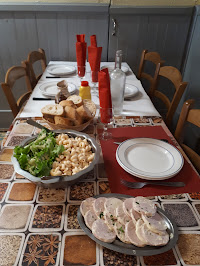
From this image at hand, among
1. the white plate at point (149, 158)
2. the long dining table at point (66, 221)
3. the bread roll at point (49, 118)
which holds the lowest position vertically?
the long dining table at point (66, 221)

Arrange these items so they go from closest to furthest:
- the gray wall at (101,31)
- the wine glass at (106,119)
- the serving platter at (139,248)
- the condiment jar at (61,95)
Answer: the serving platter at (139,248), the wine glass at (106,119), the condiment jar at (61,95), the gray wall at (101,31)

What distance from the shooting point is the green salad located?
2.54 ft

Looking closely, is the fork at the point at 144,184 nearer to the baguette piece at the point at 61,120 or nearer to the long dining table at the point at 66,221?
the long dining table at the point at 66,221

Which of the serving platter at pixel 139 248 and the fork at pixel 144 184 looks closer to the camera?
the serving platter at pixel 139 248

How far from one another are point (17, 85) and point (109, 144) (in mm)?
1950

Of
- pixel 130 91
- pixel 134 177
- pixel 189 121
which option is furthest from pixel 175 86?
pixel 134 177

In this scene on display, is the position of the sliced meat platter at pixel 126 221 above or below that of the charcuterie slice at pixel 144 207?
below

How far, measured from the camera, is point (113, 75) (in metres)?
1.34

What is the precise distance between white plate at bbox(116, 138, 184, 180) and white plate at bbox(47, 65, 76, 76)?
1.07 m

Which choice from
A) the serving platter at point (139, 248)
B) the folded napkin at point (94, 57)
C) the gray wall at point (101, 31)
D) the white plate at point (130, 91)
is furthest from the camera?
the gray wall at point (101, 31)

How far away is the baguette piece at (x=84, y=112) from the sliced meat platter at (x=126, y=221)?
504 mm

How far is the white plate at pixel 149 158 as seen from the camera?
0.87 m

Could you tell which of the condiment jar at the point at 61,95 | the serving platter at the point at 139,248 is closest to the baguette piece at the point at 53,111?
the condiment jar at the point at 61,95

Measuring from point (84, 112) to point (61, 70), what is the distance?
1.00 m
